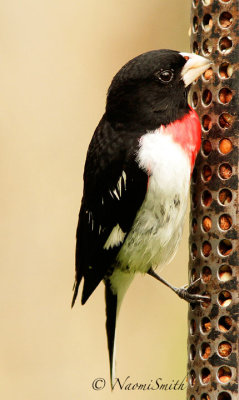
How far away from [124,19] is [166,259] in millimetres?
3076

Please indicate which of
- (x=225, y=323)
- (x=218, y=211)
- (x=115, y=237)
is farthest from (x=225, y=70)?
(x=225, y=323)

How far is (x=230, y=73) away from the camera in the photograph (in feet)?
10.9

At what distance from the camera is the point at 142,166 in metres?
3.38

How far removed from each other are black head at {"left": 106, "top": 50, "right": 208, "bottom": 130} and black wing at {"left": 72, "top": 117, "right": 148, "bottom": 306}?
0.28 ft

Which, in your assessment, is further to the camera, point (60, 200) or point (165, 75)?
point (60, 200)

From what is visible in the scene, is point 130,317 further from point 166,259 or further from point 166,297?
point 166,259

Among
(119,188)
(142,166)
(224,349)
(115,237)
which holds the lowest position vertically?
(224,349)

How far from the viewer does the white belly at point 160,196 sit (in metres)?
3.34

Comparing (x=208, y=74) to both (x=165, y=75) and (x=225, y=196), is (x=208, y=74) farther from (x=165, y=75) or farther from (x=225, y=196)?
(x=225, y=196)

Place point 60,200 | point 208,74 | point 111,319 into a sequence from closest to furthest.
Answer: point 208,74, point 111,319, point 60,200

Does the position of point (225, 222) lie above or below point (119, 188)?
below

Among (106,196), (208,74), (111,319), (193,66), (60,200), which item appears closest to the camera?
(193,66)

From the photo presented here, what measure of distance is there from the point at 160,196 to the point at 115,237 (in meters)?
0.29

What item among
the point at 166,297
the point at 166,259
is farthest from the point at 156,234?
the point at 166,297
